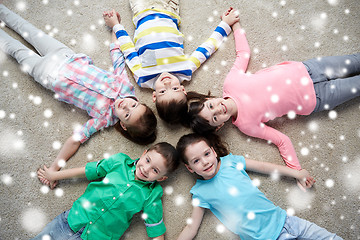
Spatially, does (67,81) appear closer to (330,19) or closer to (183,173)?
(183,173)

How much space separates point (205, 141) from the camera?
110 centimetres

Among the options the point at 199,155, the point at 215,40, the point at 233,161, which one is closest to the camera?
the point at 199,155

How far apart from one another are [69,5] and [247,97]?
99 centimetres

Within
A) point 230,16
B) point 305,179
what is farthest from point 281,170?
point 230,16

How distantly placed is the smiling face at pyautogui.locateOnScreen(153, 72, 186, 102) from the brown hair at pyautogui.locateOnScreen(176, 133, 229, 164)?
6.8 inches

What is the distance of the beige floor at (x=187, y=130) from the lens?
46.7 inches

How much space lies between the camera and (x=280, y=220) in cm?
111

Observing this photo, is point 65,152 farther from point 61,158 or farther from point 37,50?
point 37,50

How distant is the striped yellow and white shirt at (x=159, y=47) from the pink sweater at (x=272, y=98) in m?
0.21

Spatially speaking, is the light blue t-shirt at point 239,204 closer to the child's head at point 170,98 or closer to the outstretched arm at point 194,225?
the outstretched arm at point 194,225

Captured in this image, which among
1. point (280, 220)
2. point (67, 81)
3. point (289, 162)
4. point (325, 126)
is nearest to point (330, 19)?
point (325, 126)

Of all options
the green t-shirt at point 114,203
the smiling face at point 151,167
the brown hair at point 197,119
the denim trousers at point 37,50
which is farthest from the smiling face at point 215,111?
the denim trousers at point 37,50

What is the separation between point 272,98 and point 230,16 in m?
0.46

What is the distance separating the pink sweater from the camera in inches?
45.1
